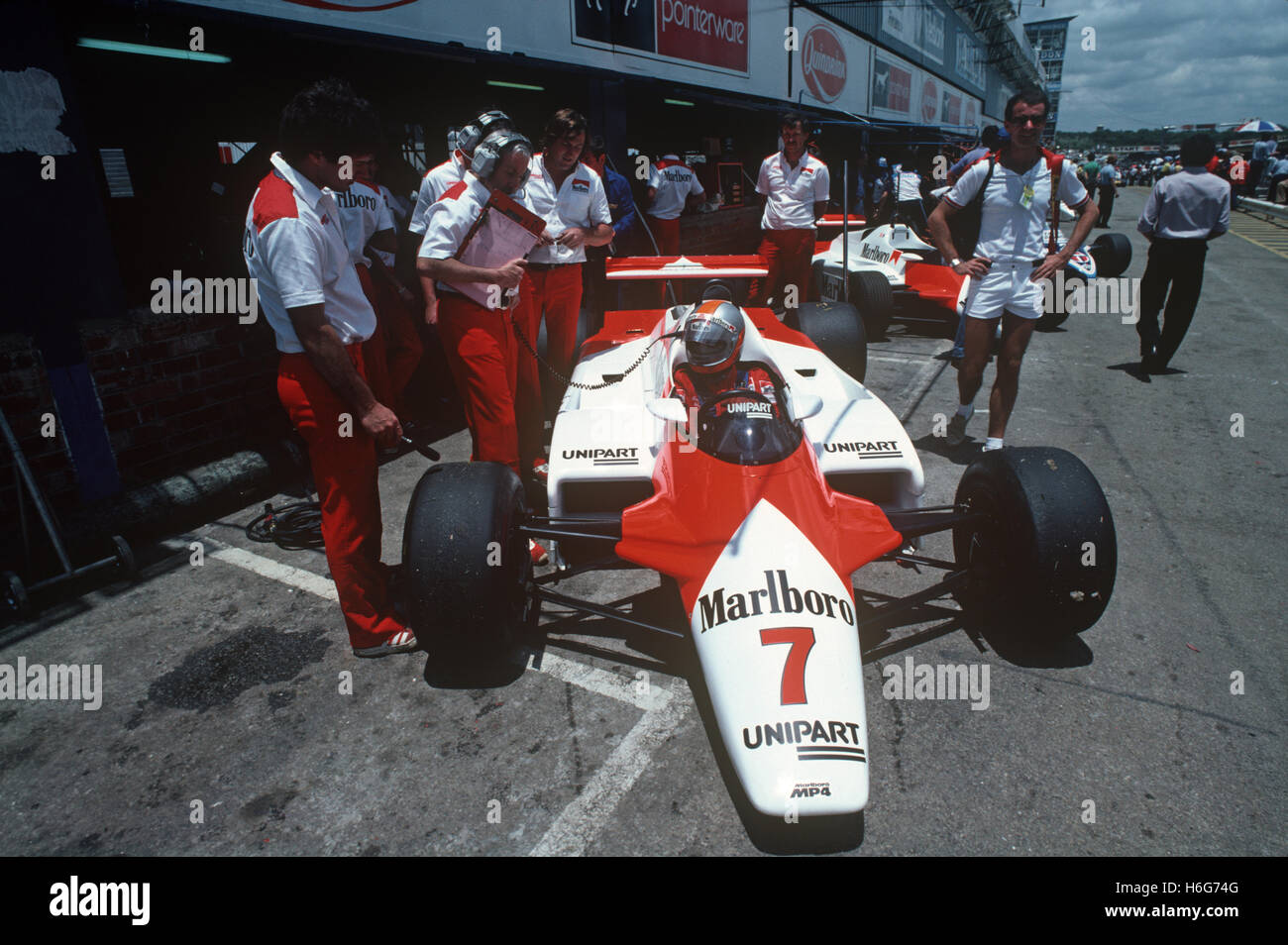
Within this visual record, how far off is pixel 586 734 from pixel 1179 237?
677 cm

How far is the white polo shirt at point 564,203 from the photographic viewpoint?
4.24 m

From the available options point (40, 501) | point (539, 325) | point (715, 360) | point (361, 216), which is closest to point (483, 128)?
point (361, 216)

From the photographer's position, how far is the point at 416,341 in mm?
4652

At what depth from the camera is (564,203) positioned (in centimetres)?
439

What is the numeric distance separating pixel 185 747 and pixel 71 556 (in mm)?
1861

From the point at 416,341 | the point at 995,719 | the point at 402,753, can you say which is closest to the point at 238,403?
the point at 416,341

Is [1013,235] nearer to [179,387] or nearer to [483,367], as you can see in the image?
[483,367]

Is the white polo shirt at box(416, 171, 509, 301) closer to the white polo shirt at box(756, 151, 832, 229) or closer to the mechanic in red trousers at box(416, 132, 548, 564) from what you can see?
the mechanic in red trousers at box(416, 132, 548, 564)

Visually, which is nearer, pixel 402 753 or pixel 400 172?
pixel 402 753

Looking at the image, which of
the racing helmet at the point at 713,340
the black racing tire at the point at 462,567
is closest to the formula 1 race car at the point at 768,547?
the black racing tire at the point at 462,567

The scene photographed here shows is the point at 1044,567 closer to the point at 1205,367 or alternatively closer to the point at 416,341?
the point at 416,341

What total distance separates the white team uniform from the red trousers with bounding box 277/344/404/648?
3.60m

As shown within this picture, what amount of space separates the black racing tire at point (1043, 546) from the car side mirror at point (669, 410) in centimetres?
122
